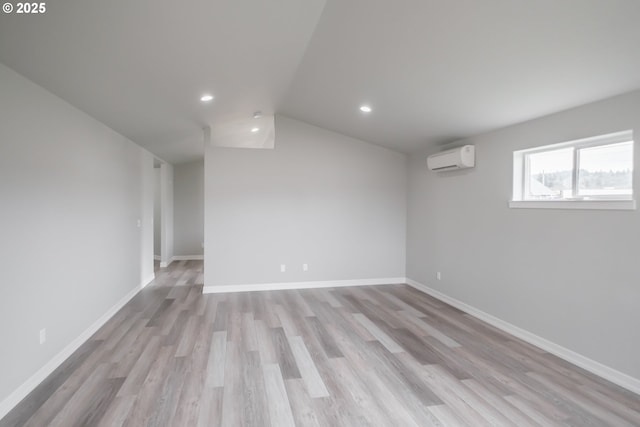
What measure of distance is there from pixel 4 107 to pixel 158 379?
2.16m

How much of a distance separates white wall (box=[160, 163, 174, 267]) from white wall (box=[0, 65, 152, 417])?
10.7ft

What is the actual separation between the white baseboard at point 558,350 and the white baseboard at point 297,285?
131 centimetres

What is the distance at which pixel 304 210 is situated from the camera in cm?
546

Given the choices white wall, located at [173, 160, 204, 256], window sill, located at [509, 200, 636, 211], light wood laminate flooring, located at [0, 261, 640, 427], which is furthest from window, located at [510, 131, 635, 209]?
white wall, located at [173, 160, 204, 256]

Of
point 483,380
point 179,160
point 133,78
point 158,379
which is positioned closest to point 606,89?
point 483,380

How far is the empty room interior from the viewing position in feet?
6.96

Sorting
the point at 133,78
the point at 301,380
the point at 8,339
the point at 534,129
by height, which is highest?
the point at 133,78

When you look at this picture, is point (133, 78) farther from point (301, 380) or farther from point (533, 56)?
point (533, 56)

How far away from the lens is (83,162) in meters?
3.25

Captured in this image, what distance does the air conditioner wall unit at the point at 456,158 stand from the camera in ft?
13.4

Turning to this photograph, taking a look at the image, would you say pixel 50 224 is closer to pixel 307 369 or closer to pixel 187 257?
pixel 307 369

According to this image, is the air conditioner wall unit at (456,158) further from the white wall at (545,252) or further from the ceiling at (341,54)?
the ceiling at (341,54)

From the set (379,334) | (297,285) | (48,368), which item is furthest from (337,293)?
(48,368)

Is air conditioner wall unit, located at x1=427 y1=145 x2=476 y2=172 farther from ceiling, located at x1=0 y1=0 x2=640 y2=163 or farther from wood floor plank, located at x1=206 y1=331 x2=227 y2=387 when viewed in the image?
wood floor plank, located at x1=206 y1=331 x2=227 y2=387
